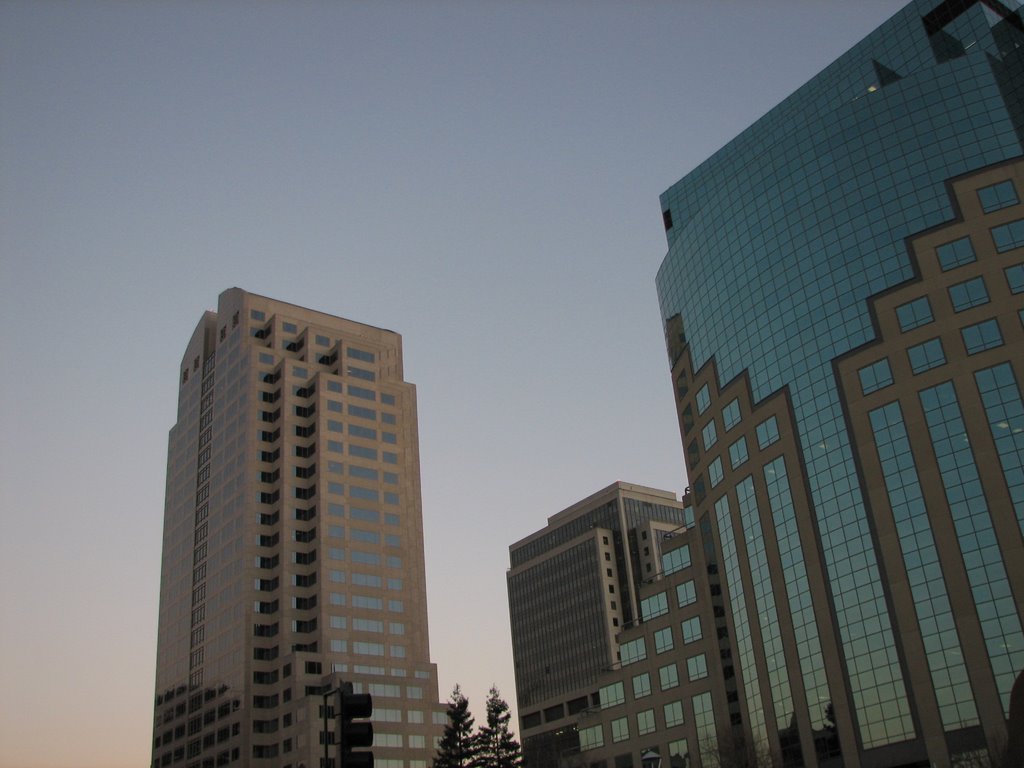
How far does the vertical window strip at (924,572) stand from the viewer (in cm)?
8731

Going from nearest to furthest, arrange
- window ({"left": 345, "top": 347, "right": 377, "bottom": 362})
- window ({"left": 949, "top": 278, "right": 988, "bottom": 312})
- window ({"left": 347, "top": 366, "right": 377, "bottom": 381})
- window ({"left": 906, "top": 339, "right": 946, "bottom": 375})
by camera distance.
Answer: window ({"left": 949, "top": 278, "right": 988, "bottom": 312})
window ({"left": 906, "top": 339, "right": 946, "bottom": 375})
window ({"left": 347, "top": 366, "right": 377, "bottom": 381})
window ({"left": 345, "top": 347, "right": 377, "bottom": 362})

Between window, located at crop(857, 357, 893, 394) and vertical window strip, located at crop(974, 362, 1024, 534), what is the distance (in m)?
8.07

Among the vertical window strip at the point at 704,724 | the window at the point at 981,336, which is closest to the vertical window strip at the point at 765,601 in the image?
the vertical window strip at the point at 704,724

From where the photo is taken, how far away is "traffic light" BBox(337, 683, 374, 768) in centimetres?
1600

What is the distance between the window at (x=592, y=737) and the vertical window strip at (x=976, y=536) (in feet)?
188

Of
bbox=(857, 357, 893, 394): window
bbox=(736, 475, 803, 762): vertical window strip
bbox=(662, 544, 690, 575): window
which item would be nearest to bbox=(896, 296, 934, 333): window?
bbox=(857, 357, 893, 394): window

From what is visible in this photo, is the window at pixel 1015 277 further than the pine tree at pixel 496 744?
Answer: No

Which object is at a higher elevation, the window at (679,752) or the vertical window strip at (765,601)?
the vertical window strip at (765,601)

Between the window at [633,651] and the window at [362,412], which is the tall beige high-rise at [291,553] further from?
the window at [633,651]

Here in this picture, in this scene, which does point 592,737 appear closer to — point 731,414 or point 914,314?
point 731,414

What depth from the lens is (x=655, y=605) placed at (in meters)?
127

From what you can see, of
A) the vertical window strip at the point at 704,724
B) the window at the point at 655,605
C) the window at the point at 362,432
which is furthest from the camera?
the window at the point at 362,432

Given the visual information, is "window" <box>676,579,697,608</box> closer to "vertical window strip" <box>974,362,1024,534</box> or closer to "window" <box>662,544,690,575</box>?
"window" <box>662,544,690,575</box>

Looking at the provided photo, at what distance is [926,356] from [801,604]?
2653 centimetres
